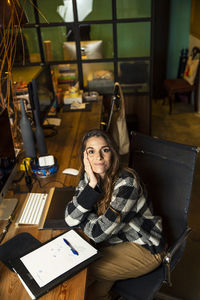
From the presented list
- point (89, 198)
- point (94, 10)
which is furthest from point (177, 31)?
point (89, 198)

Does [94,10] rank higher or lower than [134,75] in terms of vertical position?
higher

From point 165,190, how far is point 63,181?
0.64 m

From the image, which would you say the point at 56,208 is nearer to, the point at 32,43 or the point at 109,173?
the point at 109,173

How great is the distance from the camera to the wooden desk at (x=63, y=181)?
3.90ft

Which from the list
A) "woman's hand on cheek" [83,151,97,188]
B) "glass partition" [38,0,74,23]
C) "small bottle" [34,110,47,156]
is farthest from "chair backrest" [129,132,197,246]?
"glass partition" [38,0,74,23]

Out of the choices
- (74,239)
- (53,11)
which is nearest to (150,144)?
(74,239)

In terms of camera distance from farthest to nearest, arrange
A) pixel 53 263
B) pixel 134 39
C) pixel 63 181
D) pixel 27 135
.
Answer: pixel 134 39 → pixel 27 135 → pixel 63 181 → pixel 53 263

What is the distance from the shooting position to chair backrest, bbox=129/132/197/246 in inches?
63.6

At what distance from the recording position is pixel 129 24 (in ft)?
11.4

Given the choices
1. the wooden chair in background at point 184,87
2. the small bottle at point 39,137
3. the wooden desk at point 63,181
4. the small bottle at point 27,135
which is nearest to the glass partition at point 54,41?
the wooden desk at point 63,181

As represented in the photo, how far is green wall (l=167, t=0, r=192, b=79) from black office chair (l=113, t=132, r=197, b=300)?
4.13 m

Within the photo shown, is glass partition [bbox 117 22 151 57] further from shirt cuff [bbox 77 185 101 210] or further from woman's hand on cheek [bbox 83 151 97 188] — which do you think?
shirt cuff [bbox 77 185 101 210]

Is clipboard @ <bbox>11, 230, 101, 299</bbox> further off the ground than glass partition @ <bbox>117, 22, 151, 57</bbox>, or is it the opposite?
glass partition @ <bbox>117, 22, 151, 57</bbox>

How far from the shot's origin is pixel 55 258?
4.32ft
